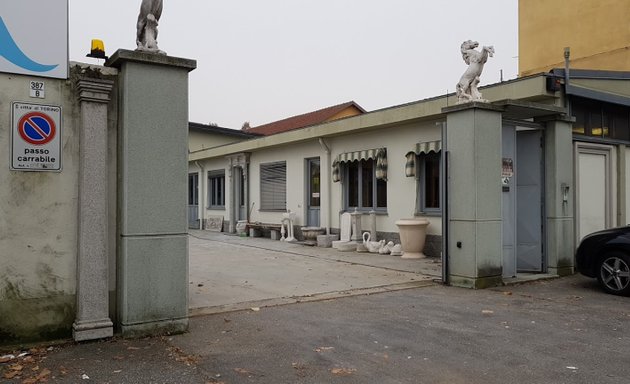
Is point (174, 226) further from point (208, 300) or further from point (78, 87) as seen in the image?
point (208, 300)

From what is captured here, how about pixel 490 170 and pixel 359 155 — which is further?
pixel 359 155

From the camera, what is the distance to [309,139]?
636 inches

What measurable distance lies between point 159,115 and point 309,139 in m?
10.9

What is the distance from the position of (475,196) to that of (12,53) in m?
6.21

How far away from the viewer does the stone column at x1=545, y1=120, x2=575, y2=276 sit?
30.5 feet

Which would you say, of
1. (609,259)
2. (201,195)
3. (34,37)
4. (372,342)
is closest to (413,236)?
(609,259)

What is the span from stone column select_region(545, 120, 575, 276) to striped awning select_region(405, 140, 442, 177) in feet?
10.1

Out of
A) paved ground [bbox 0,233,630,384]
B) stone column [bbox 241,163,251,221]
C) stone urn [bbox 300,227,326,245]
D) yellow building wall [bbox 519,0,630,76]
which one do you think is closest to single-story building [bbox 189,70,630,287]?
stone urn [bbox 300,227,326,245]

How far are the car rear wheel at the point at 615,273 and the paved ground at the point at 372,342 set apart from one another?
0.24m

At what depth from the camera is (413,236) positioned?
1220 cm

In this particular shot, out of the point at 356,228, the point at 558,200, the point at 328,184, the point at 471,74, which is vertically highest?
the point at 471,74

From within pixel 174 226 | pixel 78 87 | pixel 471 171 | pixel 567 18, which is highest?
pixel 567 18

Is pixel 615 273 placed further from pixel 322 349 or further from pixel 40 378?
pixel 40 378

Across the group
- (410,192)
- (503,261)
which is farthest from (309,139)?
(503,261)
